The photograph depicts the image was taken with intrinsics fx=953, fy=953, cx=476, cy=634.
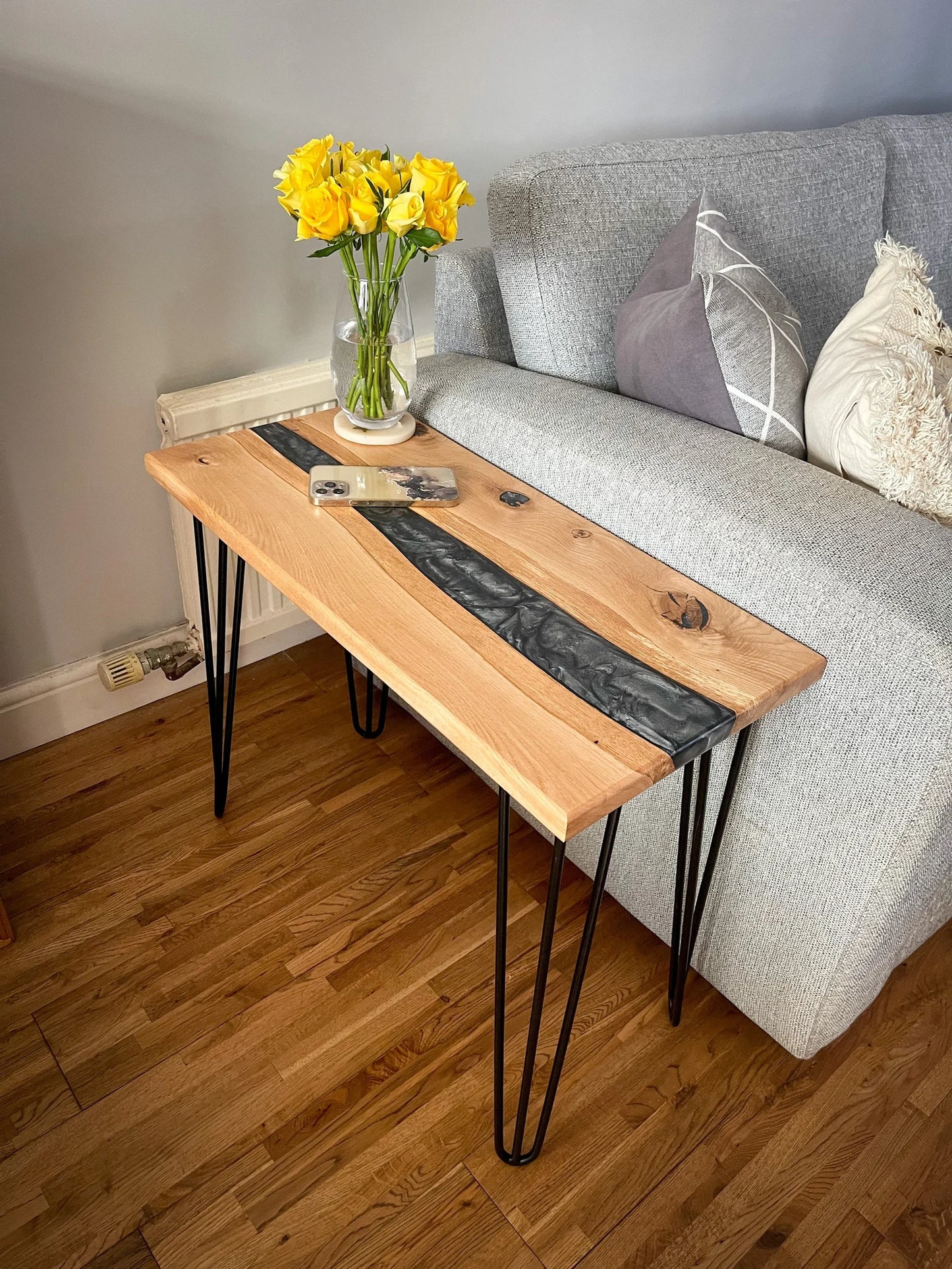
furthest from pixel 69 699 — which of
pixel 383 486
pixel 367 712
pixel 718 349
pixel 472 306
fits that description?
pixel 718 349

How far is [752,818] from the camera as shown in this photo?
1.16 m

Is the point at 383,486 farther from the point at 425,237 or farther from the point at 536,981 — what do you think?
the point at 536,981

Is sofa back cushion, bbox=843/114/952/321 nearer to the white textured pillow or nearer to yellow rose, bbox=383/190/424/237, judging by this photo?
the white textured pillow

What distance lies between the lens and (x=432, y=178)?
1.10m

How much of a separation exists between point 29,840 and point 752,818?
111 cm

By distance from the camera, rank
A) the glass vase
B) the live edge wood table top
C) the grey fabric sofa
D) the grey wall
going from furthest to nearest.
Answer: the grey wall → the glass vase → the grey fabric sofa → the live edge wood table top

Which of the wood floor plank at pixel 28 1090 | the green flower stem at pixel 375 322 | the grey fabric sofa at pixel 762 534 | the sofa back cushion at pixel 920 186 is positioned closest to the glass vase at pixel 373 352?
the green flower stem at pixel 375 322

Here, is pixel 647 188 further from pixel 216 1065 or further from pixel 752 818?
pixel 216 1065

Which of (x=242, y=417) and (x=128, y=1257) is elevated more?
(x=242, y=417)

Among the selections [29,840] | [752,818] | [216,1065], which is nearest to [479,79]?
[752,818]

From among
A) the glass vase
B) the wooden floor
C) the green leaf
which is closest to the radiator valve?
the wooden floor

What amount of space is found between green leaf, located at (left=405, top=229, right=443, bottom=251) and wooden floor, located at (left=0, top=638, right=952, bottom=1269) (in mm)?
908

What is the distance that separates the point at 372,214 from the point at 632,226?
0.52 meters

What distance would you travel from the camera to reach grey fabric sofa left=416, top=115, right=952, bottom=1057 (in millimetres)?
980
